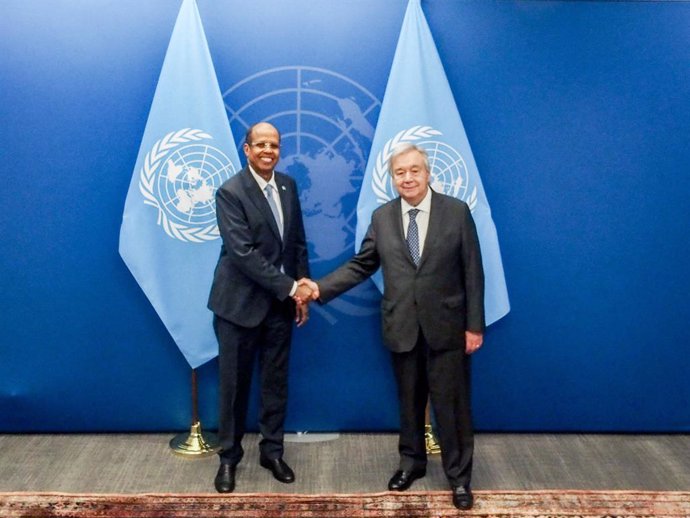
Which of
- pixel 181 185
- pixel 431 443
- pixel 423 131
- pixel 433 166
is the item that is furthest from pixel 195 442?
pixel 423 131

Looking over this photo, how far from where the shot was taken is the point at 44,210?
3.76 meters

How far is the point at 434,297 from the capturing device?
10.0 feet

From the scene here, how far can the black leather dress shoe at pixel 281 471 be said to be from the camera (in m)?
3.40

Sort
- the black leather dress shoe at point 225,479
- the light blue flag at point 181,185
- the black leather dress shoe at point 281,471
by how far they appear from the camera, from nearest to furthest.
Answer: the black leather dress shoe at point 225,479, the black leather dress shoe at point 281,471, the light blue flag at point 181,185

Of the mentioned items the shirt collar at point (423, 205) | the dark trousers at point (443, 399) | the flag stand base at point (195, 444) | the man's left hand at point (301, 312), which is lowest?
the flag stand base at point (195, 444)

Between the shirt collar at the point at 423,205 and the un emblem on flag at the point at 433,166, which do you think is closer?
the shirt collar at the point at 423,205

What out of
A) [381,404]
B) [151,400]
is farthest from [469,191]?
[151,400]

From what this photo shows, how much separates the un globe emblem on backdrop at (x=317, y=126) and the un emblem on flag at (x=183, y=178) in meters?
0.26

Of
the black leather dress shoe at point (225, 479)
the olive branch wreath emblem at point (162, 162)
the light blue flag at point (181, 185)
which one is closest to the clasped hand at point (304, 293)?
the light blue flag at point (181, 185)

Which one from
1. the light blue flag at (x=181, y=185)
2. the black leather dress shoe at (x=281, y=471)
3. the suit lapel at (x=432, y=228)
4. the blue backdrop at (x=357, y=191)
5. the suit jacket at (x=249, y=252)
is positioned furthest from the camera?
the blue backdrop at (x=357, y=191)

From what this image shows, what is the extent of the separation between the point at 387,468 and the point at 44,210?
2.17m

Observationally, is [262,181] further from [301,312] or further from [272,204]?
[301,312]

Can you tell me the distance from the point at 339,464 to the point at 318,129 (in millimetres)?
1685

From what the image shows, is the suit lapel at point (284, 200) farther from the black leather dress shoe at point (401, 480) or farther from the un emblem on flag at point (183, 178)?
the black leather dress shoe at point (401, 480)
